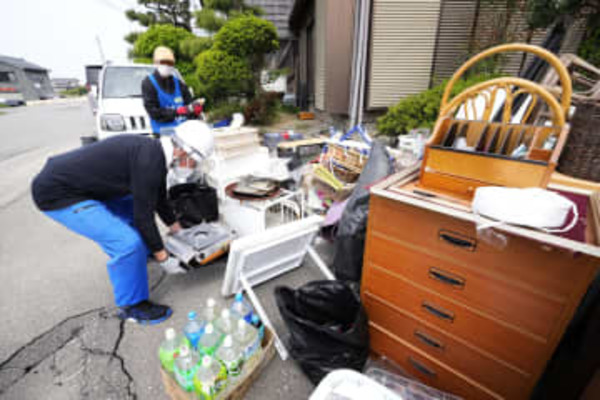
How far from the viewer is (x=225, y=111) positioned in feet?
27.4

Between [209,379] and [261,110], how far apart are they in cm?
723

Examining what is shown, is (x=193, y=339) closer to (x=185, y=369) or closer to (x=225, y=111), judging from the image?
(x=185, y=369)

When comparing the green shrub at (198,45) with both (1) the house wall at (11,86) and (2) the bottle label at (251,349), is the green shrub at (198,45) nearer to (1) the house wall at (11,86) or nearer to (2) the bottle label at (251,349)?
(2) the bottle label at (251,349)

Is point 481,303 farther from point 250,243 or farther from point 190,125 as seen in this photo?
point 190,125

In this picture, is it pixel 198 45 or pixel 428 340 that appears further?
pixel 198 45

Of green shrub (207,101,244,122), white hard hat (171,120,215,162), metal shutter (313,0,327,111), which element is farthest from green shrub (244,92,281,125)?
white hard hat (171,120,215,162)

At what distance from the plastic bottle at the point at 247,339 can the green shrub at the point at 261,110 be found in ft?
22.8

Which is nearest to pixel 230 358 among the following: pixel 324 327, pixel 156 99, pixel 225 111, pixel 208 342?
pixel 208 342

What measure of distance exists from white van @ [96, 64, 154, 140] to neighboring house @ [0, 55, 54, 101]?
120ft

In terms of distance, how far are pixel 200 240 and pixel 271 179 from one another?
91 centimetres

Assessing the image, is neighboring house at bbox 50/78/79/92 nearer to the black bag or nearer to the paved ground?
the paved ground

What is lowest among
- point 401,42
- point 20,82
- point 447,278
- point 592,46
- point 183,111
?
point 447,278

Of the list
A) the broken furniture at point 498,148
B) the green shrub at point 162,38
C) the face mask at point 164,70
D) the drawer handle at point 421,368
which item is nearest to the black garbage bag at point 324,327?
the drawer handle at point 421,368

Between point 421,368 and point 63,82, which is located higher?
point 63,82
